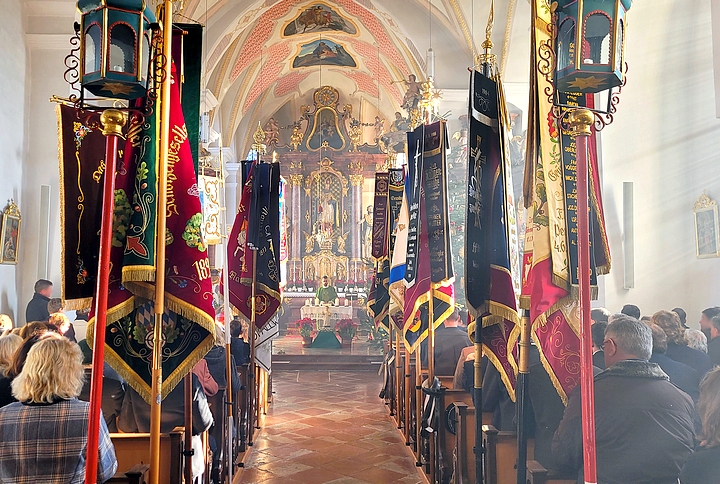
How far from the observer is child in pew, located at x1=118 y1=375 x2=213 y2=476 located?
11.6 feet

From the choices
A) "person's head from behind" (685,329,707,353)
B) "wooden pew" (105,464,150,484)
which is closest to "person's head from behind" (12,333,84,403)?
"wooden pew" (105,464,150,484)

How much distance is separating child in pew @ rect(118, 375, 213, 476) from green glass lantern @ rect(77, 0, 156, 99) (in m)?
1.85

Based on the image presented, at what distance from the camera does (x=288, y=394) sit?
866 centimetres

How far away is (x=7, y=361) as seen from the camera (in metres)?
3.28

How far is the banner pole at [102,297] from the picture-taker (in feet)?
6.78

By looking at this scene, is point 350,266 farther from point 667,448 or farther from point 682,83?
point 667,448

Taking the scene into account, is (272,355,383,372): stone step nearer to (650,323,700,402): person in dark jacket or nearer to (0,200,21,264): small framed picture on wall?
(0,200,21,264): small framed picture on wall

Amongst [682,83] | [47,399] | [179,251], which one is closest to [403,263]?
[179,251]

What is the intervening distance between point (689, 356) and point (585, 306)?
2.71m

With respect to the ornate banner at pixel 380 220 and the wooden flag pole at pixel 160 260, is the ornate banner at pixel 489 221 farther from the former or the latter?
the ornate banner at pixel 380 220

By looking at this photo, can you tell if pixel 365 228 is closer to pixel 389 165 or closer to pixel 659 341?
pixel 389 165

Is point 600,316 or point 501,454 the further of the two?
point 600,316

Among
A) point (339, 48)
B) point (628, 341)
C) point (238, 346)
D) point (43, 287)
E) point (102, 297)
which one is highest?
point (339, 48)

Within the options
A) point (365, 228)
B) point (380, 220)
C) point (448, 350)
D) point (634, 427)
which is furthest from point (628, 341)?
point (365, 228)
